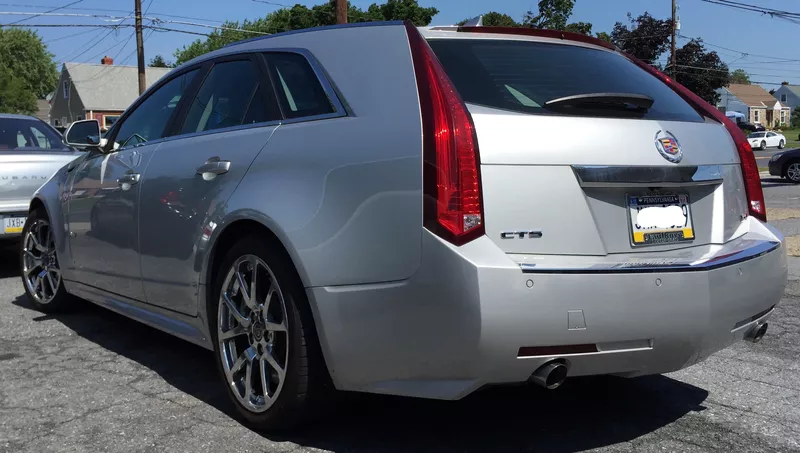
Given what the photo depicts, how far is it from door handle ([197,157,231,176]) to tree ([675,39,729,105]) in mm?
63881

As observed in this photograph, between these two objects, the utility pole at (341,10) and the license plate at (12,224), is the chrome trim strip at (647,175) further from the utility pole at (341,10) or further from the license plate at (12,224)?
the utility pole at (341,10)

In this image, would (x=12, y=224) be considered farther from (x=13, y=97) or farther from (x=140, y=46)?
(x=13, y=97)

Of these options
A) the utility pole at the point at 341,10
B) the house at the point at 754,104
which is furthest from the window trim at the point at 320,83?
the house at the point at 754,104

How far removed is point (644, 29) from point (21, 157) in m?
63.8

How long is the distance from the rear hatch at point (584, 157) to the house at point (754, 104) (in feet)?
322

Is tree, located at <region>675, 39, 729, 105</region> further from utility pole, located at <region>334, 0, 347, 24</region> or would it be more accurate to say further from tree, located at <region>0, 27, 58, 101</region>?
tree, located at <region>0, 27, 58, 101</region>

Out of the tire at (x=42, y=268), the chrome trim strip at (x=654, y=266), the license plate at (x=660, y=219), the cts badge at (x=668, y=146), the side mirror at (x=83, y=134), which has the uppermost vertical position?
the side mirror at (x=83, y=134)

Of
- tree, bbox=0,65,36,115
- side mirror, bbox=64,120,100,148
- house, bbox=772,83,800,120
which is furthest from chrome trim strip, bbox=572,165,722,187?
house, bbox=772,83,800,120

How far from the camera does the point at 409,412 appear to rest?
3717 mm

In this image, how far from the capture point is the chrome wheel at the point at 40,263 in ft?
19.1

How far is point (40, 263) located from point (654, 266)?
4712 millimetres

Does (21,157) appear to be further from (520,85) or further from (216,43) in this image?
(216,43)

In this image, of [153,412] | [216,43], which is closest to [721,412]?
[153,412]

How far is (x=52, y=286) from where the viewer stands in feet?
19.2
